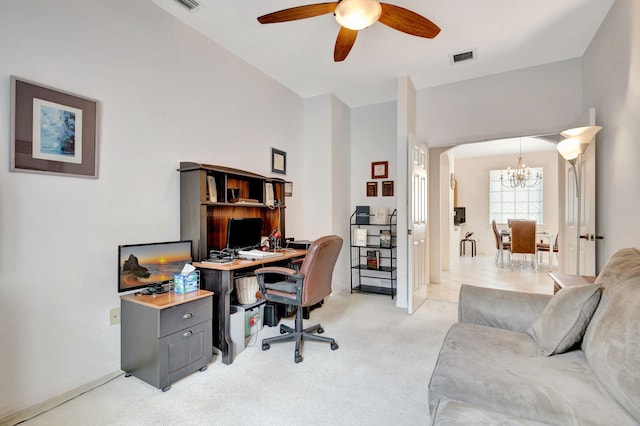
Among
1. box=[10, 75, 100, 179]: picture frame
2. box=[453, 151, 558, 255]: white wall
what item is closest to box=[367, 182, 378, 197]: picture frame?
box=[10, 75, 100, 179]: picture frame

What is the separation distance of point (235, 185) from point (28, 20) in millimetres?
1854

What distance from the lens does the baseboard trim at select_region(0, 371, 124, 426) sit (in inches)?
66.8

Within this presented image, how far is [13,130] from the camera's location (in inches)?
68.6

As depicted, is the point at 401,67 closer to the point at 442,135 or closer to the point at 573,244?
the point at 442,135

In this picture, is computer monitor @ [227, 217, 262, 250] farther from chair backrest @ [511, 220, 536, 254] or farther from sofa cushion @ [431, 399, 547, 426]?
chair backrest @ [511, 220, 536, 254]

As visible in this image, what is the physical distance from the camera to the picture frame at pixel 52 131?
1.77 meters

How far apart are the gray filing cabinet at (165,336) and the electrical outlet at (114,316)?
0.25 feet

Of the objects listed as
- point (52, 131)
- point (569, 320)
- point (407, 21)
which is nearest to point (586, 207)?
point (569, 320)

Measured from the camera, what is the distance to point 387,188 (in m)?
4.53

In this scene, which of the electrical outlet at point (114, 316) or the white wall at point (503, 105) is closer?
the electrical outlet at point (114, 316)

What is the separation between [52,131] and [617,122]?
405cm

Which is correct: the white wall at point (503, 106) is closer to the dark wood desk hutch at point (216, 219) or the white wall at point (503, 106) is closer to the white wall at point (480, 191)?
the dark wood desk hutch at point (216, 219)

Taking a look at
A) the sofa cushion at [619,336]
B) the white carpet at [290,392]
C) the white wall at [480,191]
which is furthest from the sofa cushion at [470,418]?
the white wall at [480,191]

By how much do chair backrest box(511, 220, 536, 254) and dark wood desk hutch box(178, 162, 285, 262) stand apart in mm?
4897
